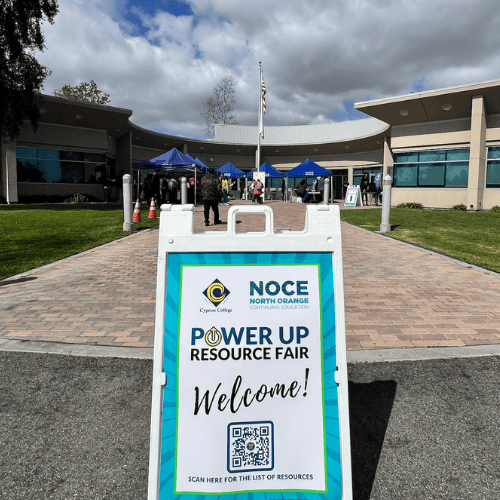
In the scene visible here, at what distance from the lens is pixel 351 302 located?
540cm

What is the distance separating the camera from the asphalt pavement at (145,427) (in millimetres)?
2137

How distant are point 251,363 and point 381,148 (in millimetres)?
35305

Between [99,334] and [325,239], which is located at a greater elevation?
[325,239]

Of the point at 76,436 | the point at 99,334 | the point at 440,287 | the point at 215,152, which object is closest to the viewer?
the point at 76,436

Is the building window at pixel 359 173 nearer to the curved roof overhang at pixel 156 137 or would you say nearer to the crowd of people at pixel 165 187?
the curved roof overhang at pixel 156 137

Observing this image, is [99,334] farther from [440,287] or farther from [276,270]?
[440,287]

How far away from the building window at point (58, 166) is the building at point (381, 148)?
6cm

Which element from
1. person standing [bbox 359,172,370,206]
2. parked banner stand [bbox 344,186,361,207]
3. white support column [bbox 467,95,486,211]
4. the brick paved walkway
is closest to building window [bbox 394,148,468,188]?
white support column [bbox 467,95,486,211]

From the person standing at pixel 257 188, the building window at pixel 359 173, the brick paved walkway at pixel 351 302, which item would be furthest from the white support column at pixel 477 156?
the brick paved walkway at pixel 351 302

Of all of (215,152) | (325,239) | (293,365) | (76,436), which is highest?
(215,152)

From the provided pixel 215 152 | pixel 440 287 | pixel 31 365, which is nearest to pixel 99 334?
pixel 31 365

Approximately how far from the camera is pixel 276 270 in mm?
1989

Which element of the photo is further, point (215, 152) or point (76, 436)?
point (215, 152)

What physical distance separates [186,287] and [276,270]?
41cm
